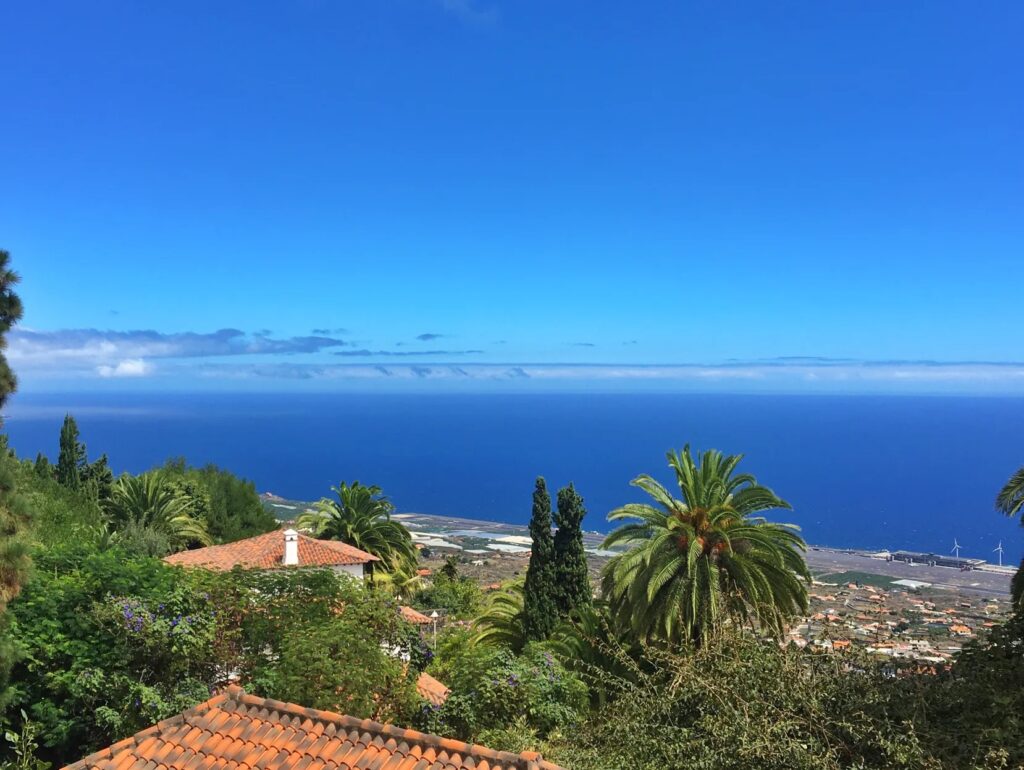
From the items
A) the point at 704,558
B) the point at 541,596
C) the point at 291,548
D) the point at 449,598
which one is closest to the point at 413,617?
the point at 541,596

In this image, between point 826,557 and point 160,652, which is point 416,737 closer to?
point 160,652

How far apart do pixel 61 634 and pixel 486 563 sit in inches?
1936

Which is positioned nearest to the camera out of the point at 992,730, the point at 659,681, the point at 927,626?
the point at 992,730

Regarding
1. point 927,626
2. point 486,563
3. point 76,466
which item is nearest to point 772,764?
point 927,626

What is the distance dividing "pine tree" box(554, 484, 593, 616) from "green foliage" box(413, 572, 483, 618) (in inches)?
545

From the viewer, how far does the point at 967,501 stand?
11888 cm

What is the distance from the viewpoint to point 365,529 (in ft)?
72.9

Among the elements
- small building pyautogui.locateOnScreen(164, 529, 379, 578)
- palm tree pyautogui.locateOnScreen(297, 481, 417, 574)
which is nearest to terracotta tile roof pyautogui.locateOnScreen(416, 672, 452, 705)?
small building pyautogui.locateOnScreen(164, 529, 379, 578)

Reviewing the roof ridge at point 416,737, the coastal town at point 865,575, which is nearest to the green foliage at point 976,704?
the roof ridge at point 416,737

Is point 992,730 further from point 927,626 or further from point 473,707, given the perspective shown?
point 927,626

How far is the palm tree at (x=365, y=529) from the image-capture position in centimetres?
2195

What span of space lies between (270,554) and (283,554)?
0.44 meters

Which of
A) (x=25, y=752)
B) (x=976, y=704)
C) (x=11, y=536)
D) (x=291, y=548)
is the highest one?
(x=11, y=536)

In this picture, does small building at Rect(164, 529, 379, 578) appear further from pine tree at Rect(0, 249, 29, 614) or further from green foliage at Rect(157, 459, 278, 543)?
green foliage at Rect(157, 459, 278, 543)
